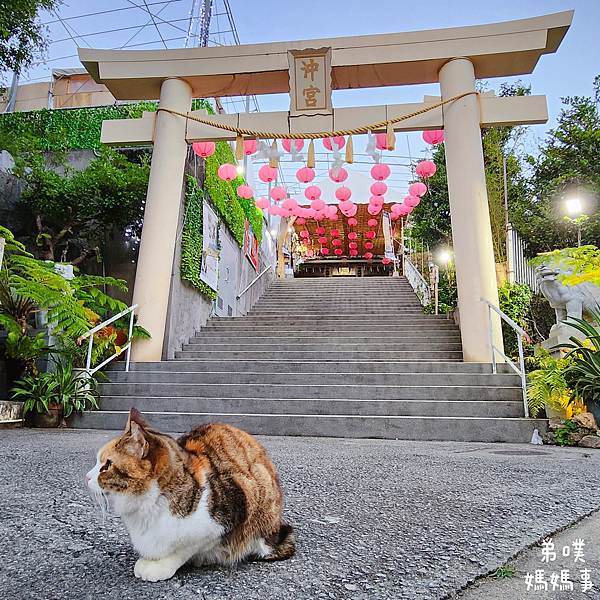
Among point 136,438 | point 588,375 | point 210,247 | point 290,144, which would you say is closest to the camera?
point 136,438

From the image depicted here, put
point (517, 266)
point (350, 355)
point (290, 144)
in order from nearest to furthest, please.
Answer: point (350, 355)
point (290, 144)
point (517, 266)

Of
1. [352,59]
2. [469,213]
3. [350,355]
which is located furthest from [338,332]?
[352,59]

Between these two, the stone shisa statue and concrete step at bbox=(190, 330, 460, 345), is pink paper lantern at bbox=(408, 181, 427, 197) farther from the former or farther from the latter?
the stone shisa statue

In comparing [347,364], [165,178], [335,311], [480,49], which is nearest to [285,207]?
[335,311]

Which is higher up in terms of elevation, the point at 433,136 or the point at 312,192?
the point at 312,192

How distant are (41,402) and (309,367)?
2.99 metres

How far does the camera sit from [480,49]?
7020mm

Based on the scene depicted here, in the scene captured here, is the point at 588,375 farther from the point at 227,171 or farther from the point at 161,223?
the point at 227,171

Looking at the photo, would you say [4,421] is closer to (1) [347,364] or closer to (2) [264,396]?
(2) [264,396]

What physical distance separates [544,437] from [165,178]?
5967mm

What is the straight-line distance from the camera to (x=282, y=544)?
143 centimetres

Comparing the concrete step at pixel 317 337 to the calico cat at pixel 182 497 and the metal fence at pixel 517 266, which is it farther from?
the calico cat at pixel 182 497

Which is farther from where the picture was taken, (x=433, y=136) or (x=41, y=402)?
(x=433, y=136)

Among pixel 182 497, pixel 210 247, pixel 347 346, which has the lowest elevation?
pixel 182 497
